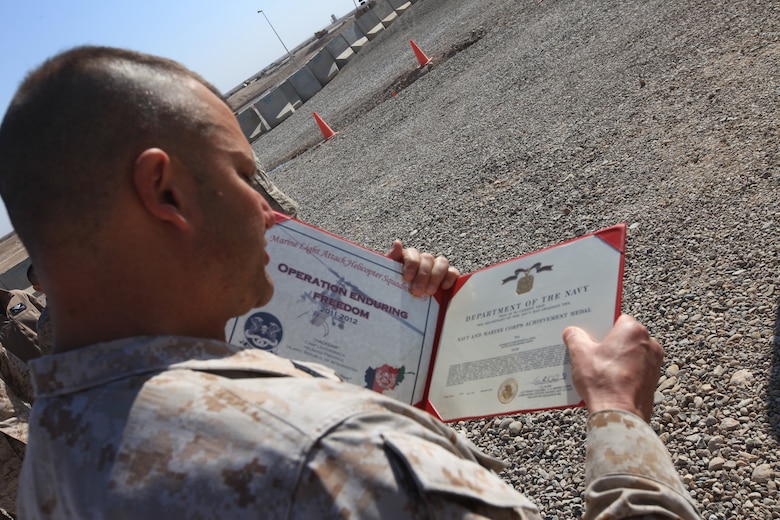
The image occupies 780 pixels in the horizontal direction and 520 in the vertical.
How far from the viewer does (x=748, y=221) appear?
4.30 m

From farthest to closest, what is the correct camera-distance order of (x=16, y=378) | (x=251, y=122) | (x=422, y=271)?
(x=251, y=122), (x=16, y=378), (x=422, y=271)

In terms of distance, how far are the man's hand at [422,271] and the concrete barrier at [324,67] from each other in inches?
980

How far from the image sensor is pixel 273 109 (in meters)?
24.9

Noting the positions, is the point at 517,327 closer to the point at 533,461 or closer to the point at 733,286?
the point at 533,461

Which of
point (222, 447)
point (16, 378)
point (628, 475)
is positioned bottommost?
point (628, 475)

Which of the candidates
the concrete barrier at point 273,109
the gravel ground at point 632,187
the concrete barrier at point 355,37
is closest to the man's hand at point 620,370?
the gravel ground at point 632,187

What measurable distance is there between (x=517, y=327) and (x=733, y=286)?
8.65 feet

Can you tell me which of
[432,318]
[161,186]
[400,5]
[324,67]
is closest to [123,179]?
[161,186]

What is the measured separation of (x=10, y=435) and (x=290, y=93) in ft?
78.8

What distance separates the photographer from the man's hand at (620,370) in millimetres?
1465

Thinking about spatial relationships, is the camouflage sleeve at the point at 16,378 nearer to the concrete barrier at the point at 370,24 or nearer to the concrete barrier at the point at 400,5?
the concrete barrier at the point at 370,24

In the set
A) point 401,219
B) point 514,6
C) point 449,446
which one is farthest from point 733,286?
point 514,6
